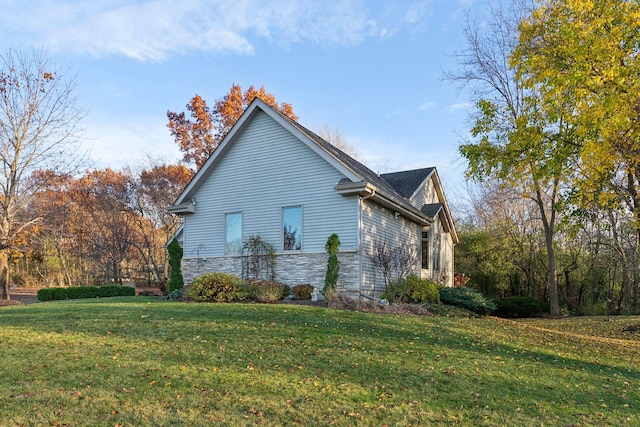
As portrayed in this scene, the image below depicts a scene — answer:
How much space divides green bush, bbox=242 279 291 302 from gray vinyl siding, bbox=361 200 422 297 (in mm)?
2622

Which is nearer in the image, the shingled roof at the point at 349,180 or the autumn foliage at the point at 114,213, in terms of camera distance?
the shingled roof at the point at 349,180

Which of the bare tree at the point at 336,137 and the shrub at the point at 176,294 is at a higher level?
the bare tree at the point at 336,137

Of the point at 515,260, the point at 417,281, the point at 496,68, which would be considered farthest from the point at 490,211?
the point at 417,281

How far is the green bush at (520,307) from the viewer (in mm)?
21297

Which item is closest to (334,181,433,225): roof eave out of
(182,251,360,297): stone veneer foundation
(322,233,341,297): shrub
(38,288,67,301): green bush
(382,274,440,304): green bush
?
(322,233,341,297): shrub

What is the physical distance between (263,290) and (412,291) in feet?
16.5

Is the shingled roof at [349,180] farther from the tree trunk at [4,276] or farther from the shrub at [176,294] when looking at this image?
the tree trunk at [4,276]

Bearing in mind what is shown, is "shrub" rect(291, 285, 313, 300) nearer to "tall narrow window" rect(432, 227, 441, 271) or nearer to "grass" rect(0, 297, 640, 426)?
"grass" rect(0, 297, 640, 426)

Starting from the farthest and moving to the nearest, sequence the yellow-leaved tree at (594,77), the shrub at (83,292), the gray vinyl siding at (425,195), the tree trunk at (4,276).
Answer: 1. the shrub at (83,292)
2. the gray vinyl siding at (425,195)
3. the tree trunk at (4,276)
4. the yellow-leaved tree at (594,77)

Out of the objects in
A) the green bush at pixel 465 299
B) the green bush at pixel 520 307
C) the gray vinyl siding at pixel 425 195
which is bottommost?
the green bush at pixel 520 307

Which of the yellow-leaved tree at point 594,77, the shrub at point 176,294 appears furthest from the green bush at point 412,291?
the shrub at point 176,294

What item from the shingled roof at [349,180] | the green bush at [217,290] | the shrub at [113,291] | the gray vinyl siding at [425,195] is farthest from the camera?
the shrub at [113,291]

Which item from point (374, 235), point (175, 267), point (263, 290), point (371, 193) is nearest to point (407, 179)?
point (374, 235)

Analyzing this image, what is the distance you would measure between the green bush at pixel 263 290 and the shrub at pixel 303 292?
0.50 meters
